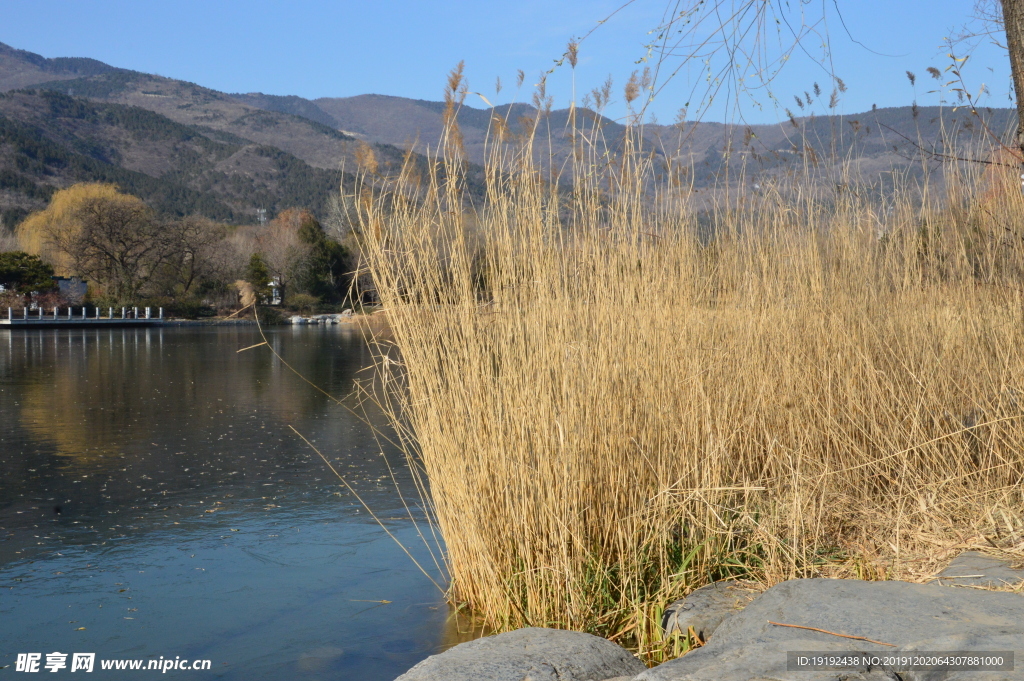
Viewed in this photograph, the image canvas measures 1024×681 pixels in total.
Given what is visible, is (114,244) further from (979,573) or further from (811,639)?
(811,639)

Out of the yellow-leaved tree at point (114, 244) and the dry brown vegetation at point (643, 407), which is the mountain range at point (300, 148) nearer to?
the dry brown vegetation at point (643, 407)

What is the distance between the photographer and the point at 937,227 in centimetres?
402

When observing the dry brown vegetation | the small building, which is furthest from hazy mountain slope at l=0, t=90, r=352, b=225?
the dry brown vegetation

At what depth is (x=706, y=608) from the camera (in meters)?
2.49

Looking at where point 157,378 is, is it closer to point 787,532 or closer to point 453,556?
point 453,556

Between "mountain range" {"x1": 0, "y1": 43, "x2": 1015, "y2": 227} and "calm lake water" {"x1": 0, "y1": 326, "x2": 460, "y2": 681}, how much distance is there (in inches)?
67.4

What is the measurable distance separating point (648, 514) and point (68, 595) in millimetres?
2382

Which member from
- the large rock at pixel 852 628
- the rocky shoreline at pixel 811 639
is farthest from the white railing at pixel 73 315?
the large rock at pixel 852 628

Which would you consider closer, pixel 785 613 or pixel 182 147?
pixel 785 613

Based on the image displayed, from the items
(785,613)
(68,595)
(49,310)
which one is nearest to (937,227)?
(785,613)

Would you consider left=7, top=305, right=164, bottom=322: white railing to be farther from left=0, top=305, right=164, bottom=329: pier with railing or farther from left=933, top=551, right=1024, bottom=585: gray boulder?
left=933, top=551, right=1024, bottom=585: gray boulder

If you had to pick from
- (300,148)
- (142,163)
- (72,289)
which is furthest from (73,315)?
(300,148)

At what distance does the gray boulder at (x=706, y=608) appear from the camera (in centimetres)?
241

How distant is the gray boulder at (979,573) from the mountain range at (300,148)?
1.72 meters
